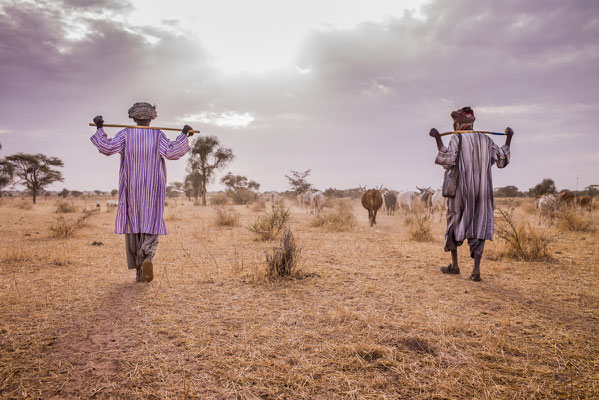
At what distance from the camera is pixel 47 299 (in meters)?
3.95

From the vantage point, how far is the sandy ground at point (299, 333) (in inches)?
88.2

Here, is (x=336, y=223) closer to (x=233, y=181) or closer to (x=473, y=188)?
(x=473, y=188)

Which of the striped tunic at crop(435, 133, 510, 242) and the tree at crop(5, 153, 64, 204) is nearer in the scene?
the striped tunic at crop(435, 133, 510, 242)

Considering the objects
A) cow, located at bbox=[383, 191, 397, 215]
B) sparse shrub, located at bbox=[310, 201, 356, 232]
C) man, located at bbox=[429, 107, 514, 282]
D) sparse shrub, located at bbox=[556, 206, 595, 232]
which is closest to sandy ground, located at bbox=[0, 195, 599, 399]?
man, located at bbox=[429, 107, 514, 282]

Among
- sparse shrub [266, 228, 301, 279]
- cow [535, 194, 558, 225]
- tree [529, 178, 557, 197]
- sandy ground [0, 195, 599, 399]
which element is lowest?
sandy ground [0, 195, 599, 399]

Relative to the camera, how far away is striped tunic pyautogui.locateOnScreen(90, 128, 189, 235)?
4629mm

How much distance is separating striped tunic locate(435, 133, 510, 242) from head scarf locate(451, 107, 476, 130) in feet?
0.74

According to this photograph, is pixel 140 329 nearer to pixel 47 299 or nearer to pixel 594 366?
pixel 47 299

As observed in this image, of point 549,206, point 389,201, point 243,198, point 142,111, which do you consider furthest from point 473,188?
point 243,198

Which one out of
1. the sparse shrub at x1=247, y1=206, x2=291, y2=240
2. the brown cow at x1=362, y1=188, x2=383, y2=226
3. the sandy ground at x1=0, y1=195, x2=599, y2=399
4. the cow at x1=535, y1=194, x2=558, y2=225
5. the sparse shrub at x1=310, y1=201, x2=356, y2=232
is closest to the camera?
the sandy ground at x1=0, y1=195, x2=599, y2=399

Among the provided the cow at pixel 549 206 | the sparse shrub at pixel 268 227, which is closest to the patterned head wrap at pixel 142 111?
the sparse shrub at pixel 268 227

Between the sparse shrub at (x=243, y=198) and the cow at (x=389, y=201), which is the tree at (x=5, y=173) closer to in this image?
the sparse shrub at (x=243, y=198)

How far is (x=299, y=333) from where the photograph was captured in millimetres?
3023

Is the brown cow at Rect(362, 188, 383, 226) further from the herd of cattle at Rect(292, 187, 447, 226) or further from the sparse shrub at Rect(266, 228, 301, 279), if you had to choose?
the sparse shrub at Rect(266, 228, 301, 279)
